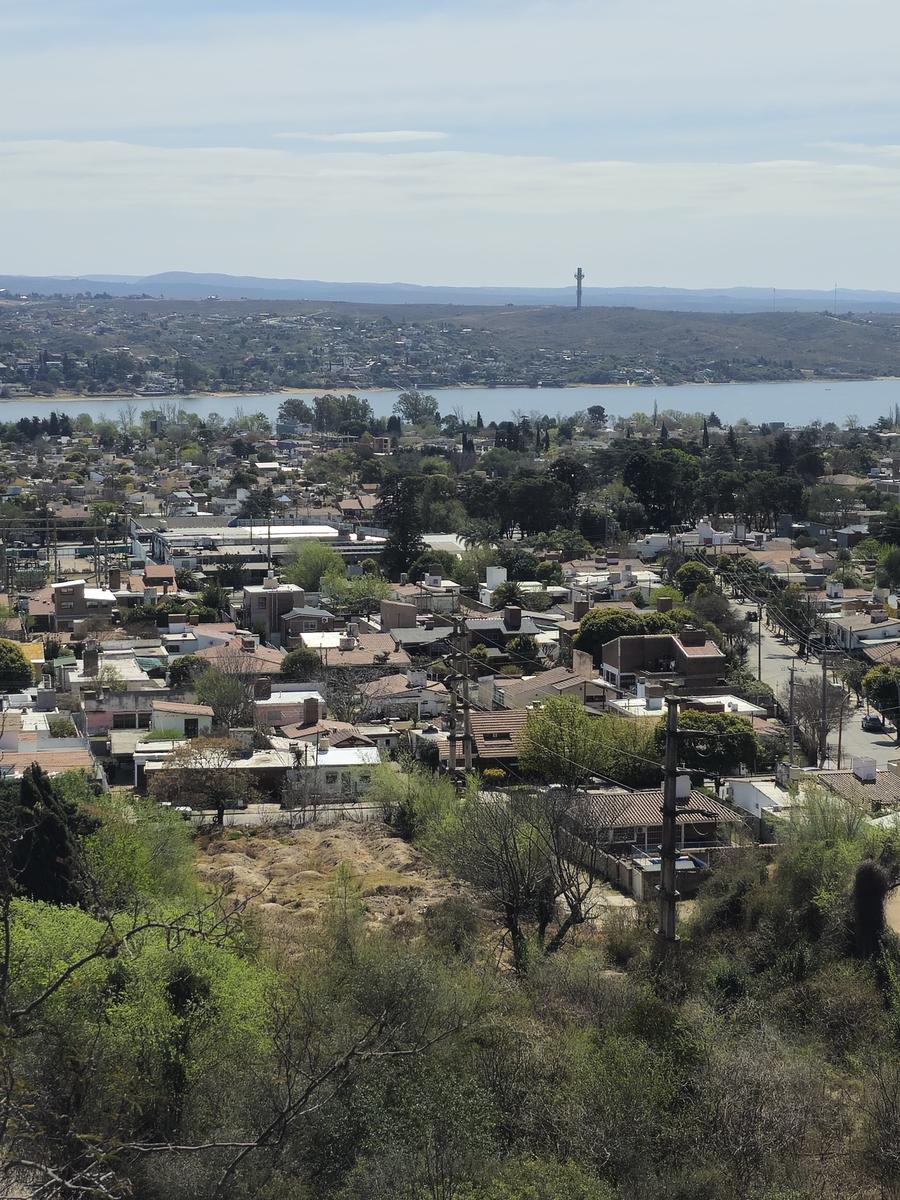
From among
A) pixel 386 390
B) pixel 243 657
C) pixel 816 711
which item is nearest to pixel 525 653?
pixel 243 657

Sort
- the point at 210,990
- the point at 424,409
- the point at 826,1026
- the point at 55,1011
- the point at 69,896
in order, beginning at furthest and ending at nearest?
the point at 424,409, the point at 69,896, the point at 826,1026, the point at 210,990, the point at 55,1011

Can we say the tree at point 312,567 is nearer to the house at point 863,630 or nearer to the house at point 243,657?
the house at point 243,657

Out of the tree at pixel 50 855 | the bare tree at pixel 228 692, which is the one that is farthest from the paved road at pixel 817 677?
the tree at pixel 50 855

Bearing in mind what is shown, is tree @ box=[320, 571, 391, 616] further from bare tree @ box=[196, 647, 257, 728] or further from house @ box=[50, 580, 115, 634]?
bare tree @ box=[196, 647, 257, 728]

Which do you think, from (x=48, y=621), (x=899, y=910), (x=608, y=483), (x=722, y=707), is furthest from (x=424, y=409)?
(x=899, y=910)

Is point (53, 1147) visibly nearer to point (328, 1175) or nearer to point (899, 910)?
point (328, 1175)
